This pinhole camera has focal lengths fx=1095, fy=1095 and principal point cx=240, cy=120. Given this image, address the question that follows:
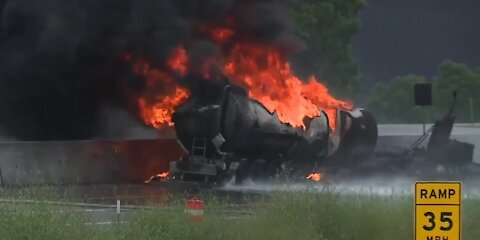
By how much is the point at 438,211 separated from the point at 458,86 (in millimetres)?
48965

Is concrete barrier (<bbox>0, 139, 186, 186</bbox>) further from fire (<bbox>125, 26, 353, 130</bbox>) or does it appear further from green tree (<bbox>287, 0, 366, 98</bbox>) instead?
green tree (<bbox>287, 0, 366, 98</bbox>)

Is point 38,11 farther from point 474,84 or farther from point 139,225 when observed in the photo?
point 474,84

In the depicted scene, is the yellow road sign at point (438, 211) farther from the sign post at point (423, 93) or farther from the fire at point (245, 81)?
the sign post at point (423, 93)

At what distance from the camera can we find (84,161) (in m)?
25.7

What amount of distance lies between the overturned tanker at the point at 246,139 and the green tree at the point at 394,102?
35624 millimetres

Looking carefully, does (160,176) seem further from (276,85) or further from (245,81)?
(276,85)

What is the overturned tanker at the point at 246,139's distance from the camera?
23.6 metres

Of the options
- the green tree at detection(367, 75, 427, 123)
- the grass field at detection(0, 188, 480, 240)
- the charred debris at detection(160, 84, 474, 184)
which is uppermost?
the green tree at detection(367, 75, 427, 123)

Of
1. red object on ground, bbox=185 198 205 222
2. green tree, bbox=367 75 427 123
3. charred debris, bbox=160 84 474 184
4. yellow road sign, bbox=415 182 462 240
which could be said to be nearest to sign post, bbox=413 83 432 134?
charred debris, bbox=160 84 474 184

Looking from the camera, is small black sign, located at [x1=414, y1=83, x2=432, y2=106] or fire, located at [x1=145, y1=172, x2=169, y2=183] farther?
small black sign, located at [x1=414, y1=83, x2=432, y2=106]

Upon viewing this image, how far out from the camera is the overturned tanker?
23.6m

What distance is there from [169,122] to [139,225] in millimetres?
14446

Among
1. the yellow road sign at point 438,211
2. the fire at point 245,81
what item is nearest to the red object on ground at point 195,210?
the yellow road sign at point 438,211

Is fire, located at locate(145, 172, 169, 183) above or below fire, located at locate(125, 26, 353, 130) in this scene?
below
